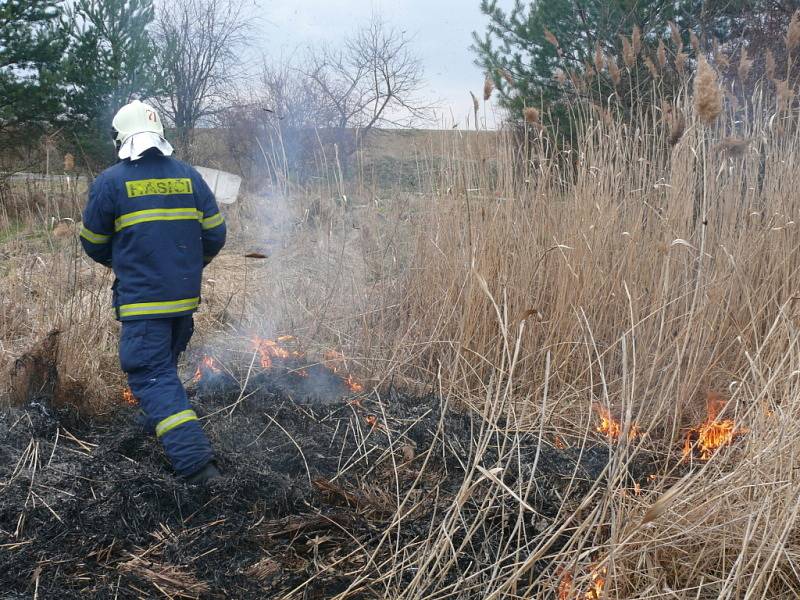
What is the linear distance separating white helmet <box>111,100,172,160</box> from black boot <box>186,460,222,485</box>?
145 centimetres

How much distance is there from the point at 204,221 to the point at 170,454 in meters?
1.18

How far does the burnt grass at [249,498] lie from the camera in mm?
2189

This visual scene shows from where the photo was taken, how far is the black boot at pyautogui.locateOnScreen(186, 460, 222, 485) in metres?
2.81

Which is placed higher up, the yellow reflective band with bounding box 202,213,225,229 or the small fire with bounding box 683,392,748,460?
the yellow reflective band with bounding box 202,213,225,229

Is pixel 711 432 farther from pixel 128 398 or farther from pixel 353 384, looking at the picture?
pixel 128 398

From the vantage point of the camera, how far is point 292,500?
8.49 feet

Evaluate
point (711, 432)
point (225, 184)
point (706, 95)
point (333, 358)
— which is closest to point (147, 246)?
point (333, 358)

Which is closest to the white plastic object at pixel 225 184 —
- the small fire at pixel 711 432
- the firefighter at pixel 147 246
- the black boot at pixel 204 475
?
the firefighter at pixel 147 246

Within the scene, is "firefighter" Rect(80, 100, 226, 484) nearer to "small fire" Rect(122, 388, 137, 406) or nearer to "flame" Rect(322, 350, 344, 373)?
Result: "small fire" Rect(122, 388, 137, 406)

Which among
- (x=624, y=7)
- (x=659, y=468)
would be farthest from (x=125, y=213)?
(x=624, y=7)

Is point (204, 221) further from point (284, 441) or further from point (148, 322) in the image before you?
point (284, 441)

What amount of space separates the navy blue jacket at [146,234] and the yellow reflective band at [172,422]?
50cm

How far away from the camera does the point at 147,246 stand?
10.2 ft

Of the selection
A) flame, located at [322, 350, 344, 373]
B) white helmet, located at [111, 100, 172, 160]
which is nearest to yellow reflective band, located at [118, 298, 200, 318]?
white helmet, located at [111, 100, 172, 160]
